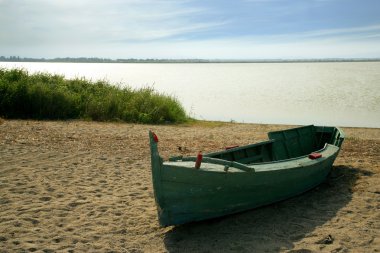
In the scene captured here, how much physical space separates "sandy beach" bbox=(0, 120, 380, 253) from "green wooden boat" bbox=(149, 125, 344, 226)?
346 mm

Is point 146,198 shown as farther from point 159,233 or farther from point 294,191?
point 294,191

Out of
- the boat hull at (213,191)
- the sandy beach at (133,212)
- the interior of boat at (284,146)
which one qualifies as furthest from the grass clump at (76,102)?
the boat hull at (213,191)

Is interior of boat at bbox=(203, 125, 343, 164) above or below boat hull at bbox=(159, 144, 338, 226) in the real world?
above

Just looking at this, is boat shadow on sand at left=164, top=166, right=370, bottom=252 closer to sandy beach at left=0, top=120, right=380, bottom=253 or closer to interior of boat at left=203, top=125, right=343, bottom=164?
sandy beach at left=0, top=120, right=380, bottom=253

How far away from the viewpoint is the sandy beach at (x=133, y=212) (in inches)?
216

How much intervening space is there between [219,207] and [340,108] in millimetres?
26852

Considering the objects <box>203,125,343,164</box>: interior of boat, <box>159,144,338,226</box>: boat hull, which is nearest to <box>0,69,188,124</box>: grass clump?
<box>203,125,343,164</box>: interior of boat

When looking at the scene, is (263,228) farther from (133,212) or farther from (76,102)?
(76,102)

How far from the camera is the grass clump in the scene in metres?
17.9

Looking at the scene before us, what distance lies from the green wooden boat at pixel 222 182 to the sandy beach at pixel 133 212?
346 millimetres

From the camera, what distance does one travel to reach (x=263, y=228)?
19.8 feet

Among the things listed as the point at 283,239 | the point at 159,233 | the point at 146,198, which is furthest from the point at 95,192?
the point at 283,239

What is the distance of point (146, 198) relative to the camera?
7.43 m

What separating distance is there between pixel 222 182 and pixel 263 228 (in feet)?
3.69
